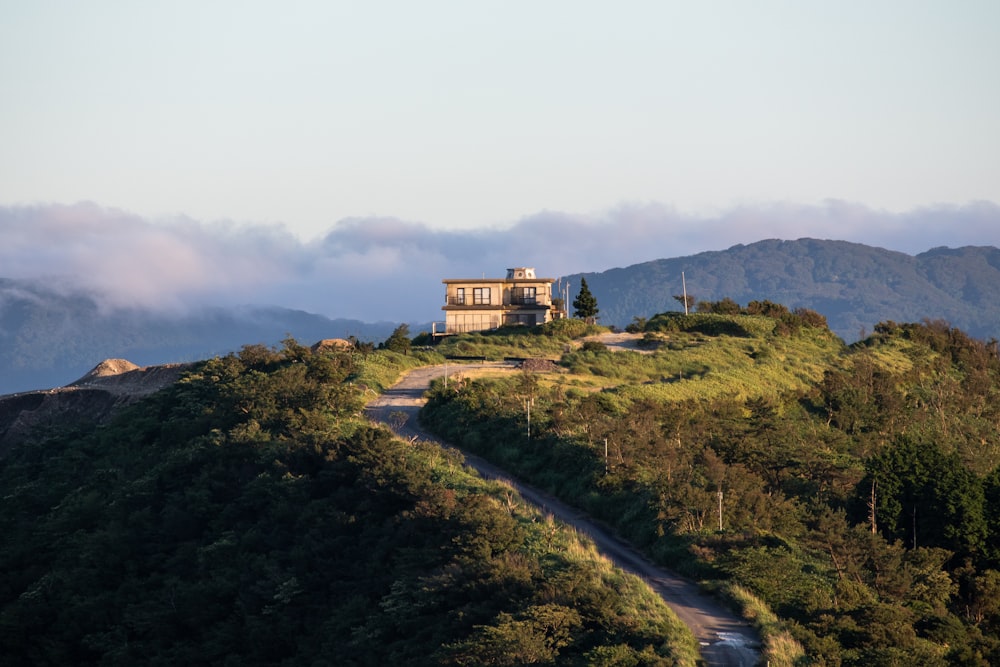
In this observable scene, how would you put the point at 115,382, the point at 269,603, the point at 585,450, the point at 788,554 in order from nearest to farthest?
the point at 788,554, the point at 269,603, the point at 585,450, the point at 115,382

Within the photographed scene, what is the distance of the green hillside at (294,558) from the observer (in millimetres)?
27766

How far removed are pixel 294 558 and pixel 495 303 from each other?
50.7 metres

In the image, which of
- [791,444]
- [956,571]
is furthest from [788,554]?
[791,444]

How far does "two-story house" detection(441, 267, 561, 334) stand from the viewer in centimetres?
8475

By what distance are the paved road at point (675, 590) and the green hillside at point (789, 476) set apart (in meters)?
0.48

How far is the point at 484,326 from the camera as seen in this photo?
8450 centimetres

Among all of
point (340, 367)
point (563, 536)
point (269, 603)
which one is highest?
point (340, 367)

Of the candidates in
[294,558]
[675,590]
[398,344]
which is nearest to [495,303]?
[398,344]

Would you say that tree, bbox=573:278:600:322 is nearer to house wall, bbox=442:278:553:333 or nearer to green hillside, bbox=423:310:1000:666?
house wall, bbox=442:278:553:333

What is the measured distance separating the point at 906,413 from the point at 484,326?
32.0 m

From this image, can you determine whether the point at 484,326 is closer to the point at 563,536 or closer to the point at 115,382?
the point at 115,382

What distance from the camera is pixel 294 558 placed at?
36375 mm

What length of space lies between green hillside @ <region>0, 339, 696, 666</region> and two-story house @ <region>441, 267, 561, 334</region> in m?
28.2

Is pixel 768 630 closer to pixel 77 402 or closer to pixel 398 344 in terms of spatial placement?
pixel 398 344
